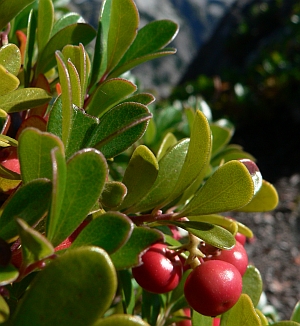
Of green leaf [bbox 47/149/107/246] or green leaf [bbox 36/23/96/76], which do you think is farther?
green leaf [bbox 36/23/96/76]

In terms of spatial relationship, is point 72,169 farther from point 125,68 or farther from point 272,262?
point 272,262

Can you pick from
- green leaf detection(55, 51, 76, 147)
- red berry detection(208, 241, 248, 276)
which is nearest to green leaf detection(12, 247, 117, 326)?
green leaf detection(55, 51, 76, 147)

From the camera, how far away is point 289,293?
336cm

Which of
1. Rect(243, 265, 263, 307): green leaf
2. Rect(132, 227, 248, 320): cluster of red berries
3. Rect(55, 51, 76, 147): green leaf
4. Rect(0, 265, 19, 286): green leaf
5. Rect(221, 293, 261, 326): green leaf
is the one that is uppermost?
Rect(55, 51, 76, 147): green leaf

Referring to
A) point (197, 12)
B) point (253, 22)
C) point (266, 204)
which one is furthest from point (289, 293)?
point (197, 12)

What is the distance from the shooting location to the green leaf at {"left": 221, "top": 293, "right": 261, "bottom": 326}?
549 mm

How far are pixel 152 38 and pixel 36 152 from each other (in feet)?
1.32

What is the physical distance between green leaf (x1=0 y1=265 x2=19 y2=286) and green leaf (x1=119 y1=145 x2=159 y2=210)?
22 centimetres

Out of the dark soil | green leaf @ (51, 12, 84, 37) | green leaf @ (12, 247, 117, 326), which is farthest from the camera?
the dark soil

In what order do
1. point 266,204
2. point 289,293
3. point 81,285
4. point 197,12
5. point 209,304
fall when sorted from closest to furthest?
point 81,285 → point 209,304 → point 266,204 → point 289,293 → point 197,12

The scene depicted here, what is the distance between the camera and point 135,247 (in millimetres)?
441

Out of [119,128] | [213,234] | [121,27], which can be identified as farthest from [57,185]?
[121,27]

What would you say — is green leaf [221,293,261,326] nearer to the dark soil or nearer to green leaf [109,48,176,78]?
green leaf [109,48,176,78]

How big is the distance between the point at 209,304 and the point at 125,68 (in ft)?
1.29
